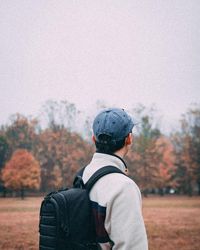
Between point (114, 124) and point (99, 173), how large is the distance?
0.21m

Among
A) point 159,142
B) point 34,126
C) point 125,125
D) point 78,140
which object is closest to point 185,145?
point 159,142

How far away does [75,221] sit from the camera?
1.63 metres

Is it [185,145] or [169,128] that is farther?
[169,128]

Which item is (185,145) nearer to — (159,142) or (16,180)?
(159,142)

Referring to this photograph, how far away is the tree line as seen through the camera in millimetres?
26195

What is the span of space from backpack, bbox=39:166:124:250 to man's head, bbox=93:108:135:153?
4.7 inches

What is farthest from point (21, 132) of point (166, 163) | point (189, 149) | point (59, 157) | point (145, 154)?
point (166, 163)

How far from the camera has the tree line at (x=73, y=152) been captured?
2620 cm

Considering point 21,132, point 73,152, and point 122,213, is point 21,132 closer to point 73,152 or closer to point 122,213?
point 73,152

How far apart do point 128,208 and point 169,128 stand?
39.4m

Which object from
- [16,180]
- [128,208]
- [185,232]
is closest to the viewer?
[128,208]

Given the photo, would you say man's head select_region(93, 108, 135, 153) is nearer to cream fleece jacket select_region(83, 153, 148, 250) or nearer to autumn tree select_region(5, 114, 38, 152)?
cream fleece jacket select_region(83, 153, 148, 250)

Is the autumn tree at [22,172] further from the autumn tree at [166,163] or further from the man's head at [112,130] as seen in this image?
the man's head at [112,130]

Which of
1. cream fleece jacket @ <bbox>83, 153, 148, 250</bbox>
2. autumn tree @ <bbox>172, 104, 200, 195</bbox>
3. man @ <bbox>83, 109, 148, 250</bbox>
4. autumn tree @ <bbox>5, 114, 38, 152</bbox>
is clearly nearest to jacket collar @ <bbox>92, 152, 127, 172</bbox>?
man @ <bbox>83, 109, 148, 250</bbox>
